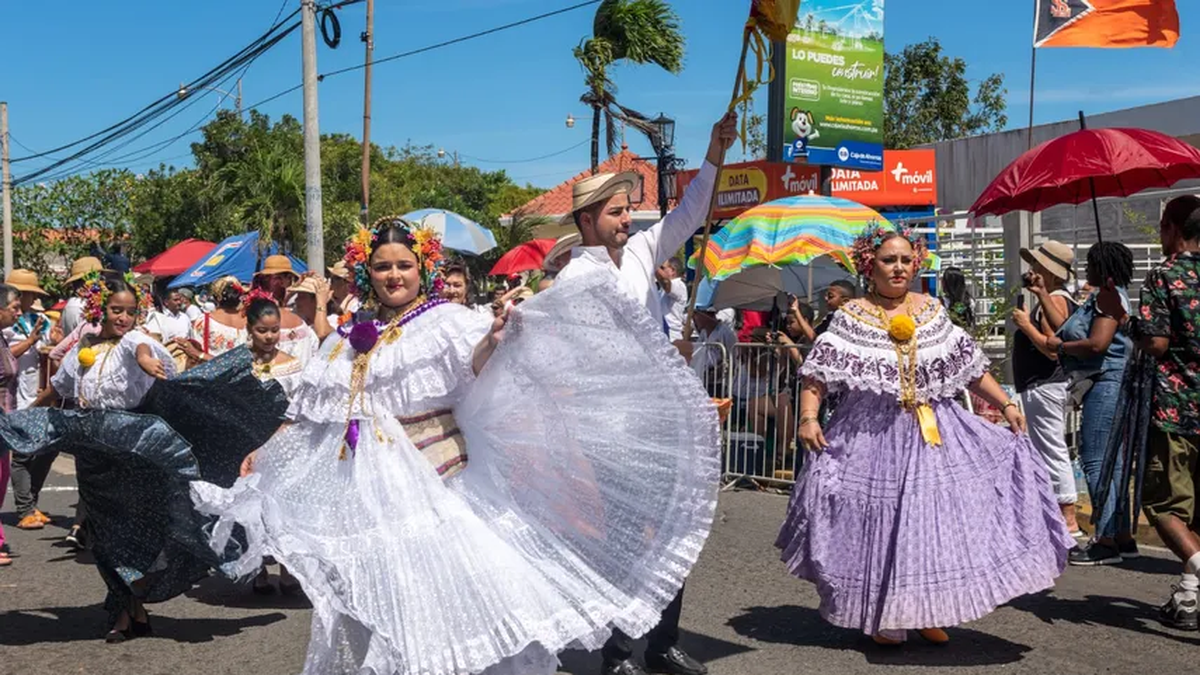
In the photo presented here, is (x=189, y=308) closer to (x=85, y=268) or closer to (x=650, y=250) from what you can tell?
(x=85, y=268)

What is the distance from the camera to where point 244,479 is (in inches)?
190

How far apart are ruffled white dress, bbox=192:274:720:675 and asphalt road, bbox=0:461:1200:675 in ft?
4.78

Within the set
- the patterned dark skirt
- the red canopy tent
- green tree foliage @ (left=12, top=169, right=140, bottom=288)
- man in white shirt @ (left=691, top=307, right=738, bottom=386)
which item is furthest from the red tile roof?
the patterned dark skirt

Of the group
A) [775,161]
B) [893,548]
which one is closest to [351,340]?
[893,548]

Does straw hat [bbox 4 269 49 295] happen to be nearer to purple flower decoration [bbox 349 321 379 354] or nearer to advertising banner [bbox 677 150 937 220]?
purple flower decoration [bbox 349 321 379 354]

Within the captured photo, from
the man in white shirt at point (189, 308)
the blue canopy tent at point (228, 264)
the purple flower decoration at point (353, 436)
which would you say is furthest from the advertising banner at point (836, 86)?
the purple flower decoration at point (353, 436)

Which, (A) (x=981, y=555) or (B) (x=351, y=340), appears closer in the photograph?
(B) (x=351, y=340)

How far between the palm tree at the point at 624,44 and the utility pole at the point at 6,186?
19652 mm

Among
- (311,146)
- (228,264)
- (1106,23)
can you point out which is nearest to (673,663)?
(1106,23)

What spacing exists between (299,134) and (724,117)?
111 feet

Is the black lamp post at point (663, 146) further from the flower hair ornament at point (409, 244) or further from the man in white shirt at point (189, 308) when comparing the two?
the flower hair ornament at point (409, 244)

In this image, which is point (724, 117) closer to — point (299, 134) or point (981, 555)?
point (981, 555)

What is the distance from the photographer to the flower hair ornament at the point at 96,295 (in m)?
7.68

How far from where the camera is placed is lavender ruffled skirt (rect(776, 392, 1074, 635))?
19.0 feet
